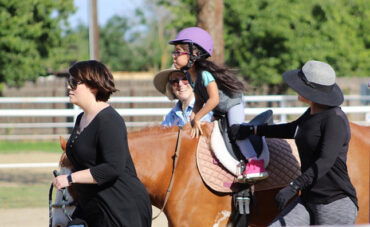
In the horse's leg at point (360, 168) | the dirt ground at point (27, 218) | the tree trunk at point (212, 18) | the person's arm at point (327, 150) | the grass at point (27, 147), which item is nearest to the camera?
the person's arm at point (327, 150)

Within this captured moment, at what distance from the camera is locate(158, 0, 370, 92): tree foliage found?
22734mm

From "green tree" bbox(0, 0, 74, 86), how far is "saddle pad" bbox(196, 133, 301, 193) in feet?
56.7

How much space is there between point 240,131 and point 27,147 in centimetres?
1401

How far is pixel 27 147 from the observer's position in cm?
1784

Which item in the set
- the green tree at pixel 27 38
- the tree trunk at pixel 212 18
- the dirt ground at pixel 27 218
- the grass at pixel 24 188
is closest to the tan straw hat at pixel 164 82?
the dirt ground at pixel 27 218

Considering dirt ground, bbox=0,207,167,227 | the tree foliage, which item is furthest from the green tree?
dirt ground, bbox=0,207,167,227

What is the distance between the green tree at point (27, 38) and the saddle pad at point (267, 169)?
680 inches

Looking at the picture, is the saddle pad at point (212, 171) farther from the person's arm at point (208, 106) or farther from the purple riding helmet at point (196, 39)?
the purple riding helmet at point (196, 39)

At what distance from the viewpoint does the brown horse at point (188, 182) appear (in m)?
4.76

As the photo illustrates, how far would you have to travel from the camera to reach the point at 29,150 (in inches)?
661

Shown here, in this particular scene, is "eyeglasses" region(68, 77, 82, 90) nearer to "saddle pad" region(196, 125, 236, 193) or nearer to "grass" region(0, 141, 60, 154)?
"saddle pad" region(196, 125, 236, 193)

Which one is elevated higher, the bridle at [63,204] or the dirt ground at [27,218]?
the bridle at [63,204]

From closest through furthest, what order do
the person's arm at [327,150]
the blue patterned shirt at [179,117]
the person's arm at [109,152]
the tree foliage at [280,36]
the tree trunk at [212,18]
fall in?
the person's arm at [109,152] → the person's arm at [327,150] → the blue patterned shirt at [179,117] → the tree trunk at [212,18] → the tree foliage at [280,36]

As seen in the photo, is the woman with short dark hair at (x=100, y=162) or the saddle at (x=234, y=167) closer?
the woman with short dark hair at (x=100, y=162)
